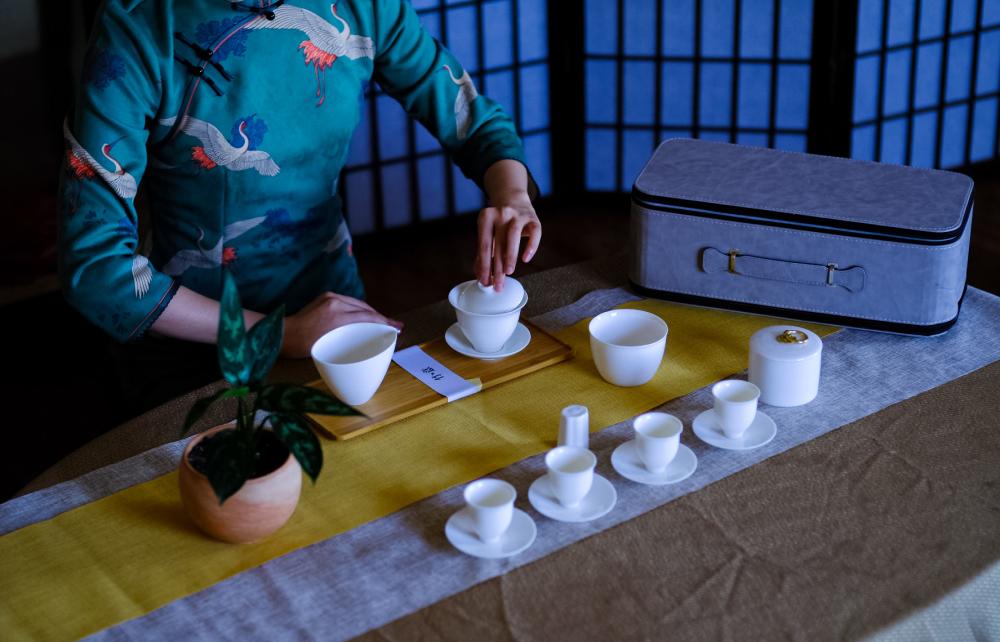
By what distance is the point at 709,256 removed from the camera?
1.65 meters

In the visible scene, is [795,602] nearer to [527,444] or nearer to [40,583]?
[527,444]

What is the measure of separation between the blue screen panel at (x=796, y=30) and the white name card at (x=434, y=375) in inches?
85.7

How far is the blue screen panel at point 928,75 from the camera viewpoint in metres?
3.47

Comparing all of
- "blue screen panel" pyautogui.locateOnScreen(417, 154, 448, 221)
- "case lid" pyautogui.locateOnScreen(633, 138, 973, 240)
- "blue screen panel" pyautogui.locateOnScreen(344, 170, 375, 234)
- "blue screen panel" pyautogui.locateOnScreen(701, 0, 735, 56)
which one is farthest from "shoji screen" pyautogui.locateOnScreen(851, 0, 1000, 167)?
"case lid" pyautogui.locateOnScreen(633, 138, 973, 240)

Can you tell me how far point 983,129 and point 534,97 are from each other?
1.46 m

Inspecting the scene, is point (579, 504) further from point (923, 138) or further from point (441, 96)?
point (923, 138)

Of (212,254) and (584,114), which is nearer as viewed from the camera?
(212,254)

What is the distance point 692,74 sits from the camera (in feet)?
11.6

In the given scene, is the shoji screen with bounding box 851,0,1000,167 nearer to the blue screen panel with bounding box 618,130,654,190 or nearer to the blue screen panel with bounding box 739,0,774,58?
the blue screen panel with bounding box 739,0,774,58

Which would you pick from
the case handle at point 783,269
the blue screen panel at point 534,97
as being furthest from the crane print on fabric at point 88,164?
the blue screen panel at point 534,97

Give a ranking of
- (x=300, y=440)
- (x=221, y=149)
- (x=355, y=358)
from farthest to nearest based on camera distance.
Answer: (x=221, y=149)
(x=355, y=358)
(x=300, y=440)

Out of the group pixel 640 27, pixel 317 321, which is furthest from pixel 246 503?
pixel 640 27

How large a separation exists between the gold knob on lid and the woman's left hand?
1.16 feet

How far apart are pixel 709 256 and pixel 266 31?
0.72 metres
